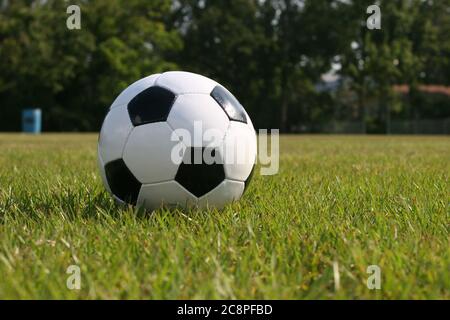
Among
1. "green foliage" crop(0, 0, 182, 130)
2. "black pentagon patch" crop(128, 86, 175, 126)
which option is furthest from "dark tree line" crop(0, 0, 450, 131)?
"black pentagon patch" crop(128, 86, 175, 126)

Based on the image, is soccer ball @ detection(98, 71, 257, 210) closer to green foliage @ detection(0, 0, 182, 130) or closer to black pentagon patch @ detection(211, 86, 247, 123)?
black pentagon patch @ detection(211, 86, 247, 123)

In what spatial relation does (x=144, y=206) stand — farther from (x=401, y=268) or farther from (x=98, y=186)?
(x=401, y=268)

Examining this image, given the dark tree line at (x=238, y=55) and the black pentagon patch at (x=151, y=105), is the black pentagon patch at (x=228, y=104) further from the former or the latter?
the dark tree line at (x=238, y=55)

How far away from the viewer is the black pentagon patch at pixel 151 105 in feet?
10.2

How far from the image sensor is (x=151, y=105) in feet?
10.4

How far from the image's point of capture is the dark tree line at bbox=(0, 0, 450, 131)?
3991 centimetres

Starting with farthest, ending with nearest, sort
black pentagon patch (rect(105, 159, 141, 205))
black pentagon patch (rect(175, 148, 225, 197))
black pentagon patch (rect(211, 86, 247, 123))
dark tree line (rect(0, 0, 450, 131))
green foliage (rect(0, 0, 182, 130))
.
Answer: dark tree line (rect(0, 0, 450, 131))
green foliage (rect(0, 0, 182, 130))
black pentagon patch (rect(211, 86, 247, 123))
black pentagon patch (rect(105, 159, 141, 205))
black pentagon patch (rect(175, 148, 225, 197))

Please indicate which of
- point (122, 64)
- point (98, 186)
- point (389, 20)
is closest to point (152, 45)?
point (122, 64)

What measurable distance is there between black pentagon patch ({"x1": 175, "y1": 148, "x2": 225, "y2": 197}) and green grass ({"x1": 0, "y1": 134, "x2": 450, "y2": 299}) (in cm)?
16

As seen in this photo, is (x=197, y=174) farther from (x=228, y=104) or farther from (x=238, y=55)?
(x=238, y=55)

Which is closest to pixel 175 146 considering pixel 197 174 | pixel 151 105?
pixel 197 174

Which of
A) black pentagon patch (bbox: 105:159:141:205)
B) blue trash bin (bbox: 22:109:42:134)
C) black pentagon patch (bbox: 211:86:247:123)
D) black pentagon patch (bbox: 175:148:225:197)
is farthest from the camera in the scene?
blue trash bin (bbox: 22:109:42:134)

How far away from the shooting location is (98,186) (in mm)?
4453

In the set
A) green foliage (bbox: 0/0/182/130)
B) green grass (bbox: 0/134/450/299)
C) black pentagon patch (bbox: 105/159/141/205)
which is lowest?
green grass (bbox: 0/134/450/299)
